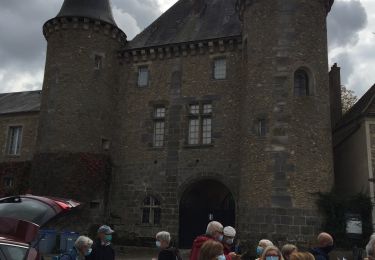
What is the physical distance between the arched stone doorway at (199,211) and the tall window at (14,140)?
9921 mm

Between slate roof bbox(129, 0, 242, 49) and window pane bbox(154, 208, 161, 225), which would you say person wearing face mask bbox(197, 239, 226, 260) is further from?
slate roof bbox(129, 0, 242, 49)

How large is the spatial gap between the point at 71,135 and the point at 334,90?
1321 cm

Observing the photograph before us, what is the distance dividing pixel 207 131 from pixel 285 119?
4.27 meters

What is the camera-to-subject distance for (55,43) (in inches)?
859

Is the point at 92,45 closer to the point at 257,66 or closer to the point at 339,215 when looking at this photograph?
the point at 257,66

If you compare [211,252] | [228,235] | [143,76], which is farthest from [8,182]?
[211,252]

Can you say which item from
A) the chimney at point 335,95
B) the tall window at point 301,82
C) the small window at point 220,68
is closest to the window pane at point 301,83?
the tall window at point 301,82

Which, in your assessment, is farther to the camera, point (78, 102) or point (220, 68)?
point (78, 102)

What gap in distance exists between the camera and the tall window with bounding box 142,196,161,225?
20.1 metres

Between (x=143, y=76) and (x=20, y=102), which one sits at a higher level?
(x=143, y=76)

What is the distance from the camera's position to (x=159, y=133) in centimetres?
2120

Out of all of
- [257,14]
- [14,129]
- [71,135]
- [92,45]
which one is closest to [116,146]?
[71,135]

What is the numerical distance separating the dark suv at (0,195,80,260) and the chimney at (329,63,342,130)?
17.6 metres

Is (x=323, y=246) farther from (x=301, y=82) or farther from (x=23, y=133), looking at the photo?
(x=23, y=133)
